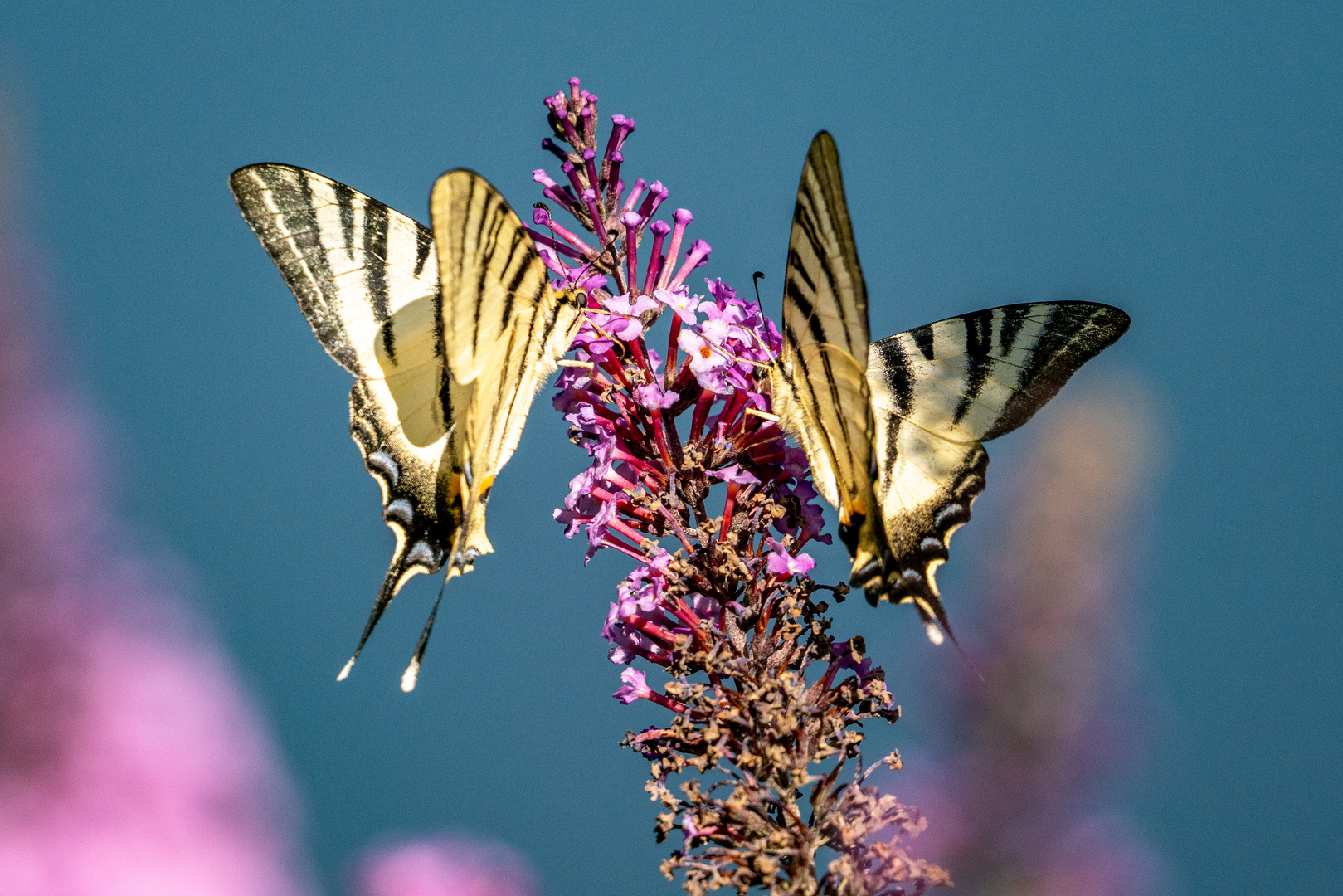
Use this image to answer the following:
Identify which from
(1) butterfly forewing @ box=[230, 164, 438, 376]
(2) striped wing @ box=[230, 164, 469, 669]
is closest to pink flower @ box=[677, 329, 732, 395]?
(2) striped wing @ box=[230, 164, 469, 669]

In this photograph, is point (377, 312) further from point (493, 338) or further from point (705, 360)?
point (705, 360)

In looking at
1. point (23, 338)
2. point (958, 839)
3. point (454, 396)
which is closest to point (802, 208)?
point (454, 396)

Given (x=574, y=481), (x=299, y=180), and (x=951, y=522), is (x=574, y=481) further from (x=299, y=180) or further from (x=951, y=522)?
(x=299, y=180)

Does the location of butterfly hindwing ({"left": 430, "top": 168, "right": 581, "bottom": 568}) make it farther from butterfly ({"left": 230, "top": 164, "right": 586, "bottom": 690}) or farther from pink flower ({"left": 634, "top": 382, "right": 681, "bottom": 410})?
pink flower ({"left": 634, "top": 382, "right": 681, "bottom": 410})

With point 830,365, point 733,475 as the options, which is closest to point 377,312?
point 733,475

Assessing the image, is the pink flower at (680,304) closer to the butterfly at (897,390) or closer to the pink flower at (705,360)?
the pink flower at (705,360)

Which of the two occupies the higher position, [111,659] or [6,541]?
→ [6,541]
